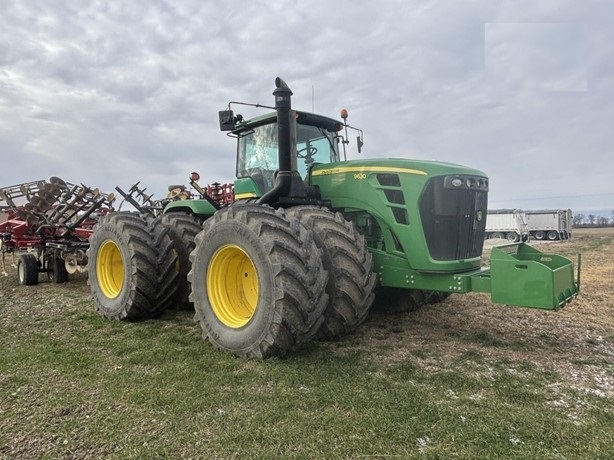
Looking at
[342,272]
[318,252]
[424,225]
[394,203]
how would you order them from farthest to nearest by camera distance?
[394,203], [424,225], [342,272], [318,252]

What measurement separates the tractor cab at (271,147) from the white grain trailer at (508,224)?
32566mm

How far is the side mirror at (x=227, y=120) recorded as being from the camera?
5.57m

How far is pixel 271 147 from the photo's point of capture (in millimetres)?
5766

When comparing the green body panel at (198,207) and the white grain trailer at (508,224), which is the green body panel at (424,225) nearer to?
the green body panel at (198,207)

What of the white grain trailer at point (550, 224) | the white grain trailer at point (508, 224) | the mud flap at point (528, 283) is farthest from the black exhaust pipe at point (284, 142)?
the white grain trailer at point (550, 224)

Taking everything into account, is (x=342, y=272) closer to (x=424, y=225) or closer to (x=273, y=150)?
(x=424, y=225)

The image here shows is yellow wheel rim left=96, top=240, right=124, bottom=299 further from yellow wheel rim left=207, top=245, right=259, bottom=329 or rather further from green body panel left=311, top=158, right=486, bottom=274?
green body panel left=311, top=158, right=486, bottom=274

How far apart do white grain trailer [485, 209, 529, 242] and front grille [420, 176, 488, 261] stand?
109 ft

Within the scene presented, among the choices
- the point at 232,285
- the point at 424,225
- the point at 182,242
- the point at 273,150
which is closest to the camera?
the point at 424,225

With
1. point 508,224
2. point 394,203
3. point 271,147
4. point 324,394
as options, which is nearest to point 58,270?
point 271,147

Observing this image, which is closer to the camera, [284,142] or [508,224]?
[284,142]

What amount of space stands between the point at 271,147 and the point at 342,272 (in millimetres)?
2277

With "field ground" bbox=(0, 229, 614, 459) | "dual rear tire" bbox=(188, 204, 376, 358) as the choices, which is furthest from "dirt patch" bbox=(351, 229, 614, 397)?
"dual rear tire" bbox=(188, 204, 376, 358)

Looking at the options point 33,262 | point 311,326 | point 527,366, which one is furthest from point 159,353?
Result: point 33,262
